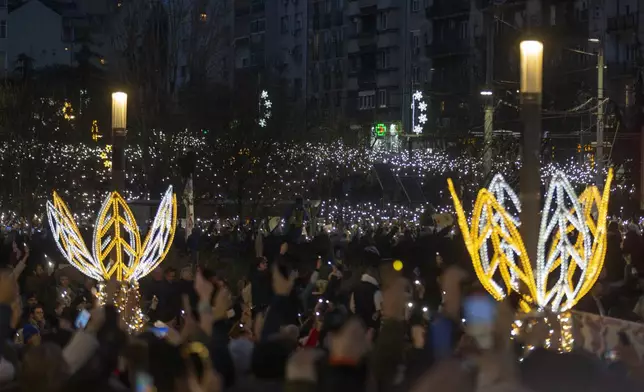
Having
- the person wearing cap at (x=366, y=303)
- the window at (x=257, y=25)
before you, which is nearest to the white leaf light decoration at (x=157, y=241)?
the person wearing cap at (x=366, y=303)

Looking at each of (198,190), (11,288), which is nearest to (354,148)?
(198,190)

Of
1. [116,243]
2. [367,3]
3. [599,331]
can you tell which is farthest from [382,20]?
[599,331]

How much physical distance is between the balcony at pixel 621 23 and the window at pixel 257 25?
38995mm

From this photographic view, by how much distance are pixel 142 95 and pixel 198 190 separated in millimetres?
8254

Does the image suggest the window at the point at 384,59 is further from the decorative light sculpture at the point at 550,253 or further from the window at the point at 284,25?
the decorative light sculpture at the point at 550,253

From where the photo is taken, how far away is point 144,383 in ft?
29.7

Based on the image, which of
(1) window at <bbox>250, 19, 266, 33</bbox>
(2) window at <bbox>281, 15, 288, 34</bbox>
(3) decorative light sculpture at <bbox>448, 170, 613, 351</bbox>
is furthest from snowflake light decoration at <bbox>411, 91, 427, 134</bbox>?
(3) decorative light sculpture at <bbox>448, 170, 613, 351</bbox>

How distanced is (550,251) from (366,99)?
7274cm

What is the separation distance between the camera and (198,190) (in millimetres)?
40094

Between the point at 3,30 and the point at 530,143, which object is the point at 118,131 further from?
→ the point at 3,30

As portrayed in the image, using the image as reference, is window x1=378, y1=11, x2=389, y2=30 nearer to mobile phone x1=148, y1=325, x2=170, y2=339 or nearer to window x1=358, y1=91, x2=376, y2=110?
→ window x1=358, y1=91, x2=376, y2=110

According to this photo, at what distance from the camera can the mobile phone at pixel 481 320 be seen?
382 inches

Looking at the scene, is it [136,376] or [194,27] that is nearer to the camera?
[136,376]

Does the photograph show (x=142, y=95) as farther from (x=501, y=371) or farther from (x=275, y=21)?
(x=275, y=21)
